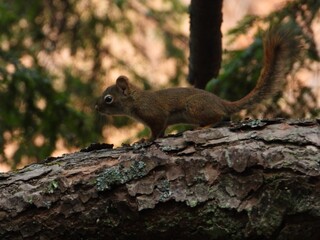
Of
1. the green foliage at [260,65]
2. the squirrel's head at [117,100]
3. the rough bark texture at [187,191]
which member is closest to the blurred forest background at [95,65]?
the green foliage at [260,65]

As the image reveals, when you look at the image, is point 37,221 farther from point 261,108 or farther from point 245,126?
point 261,108

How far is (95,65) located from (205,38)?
310cm

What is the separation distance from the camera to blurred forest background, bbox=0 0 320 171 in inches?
189

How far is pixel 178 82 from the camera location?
7.59 metres

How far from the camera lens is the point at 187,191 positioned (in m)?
2.85

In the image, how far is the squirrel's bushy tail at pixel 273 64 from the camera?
159 inches

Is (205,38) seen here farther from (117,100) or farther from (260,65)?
Result: (117,100)

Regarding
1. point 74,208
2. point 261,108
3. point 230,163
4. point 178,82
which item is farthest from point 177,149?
point 178,82

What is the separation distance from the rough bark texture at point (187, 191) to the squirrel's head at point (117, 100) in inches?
82.5

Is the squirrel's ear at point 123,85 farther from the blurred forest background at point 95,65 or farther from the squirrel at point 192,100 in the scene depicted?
the blurred forest background at point 95,65

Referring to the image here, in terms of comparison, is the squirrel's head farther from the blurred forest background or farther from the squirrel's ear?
the blurred forest background

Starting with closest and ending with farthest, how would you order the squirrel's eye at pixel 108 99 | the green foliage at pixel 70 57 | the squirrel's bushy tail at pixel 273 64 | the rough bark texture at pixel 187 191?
the rough bark texture at pixel 187 191
the squirrel's bushy tail at pixel 273 64
the squirrel's eye at pixel 108 99
the green foliage at pixel 70 57

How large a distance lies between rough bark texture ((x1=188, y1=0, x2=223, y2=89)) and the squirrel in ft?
0.57

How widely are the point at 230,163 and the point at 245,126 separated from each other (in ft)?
0.92
